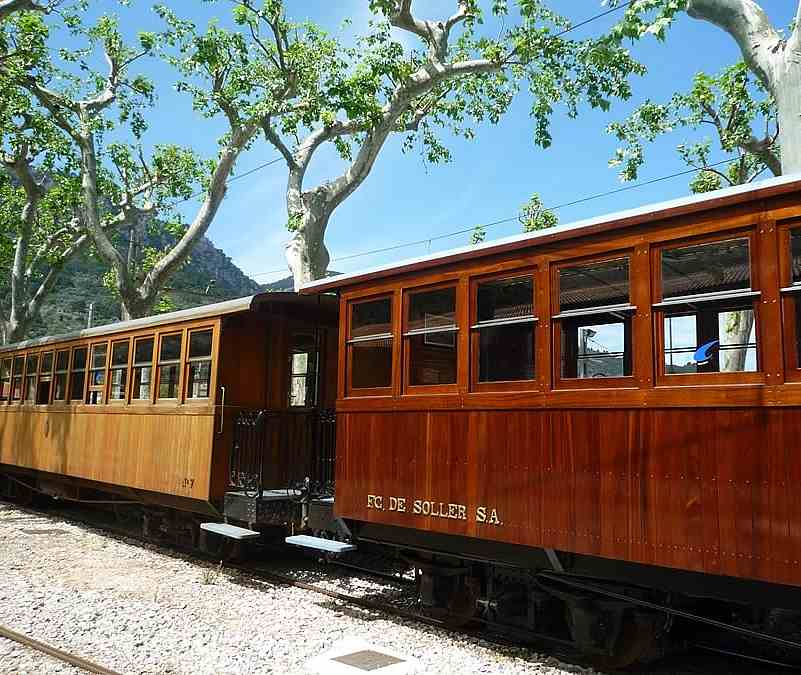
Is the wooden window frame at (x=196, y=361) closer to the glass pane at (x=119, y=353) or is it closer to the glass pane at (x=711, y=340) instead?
the glass pane at (x=119, y=353)

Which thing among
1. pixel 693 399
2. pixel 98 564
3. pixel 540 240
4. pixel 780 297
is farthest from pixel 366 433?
pixel 98 564

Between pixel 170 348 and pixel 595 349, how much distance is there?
6.42 metres

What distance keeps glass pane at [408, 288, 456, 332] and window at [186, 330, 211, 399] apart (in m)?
3.59

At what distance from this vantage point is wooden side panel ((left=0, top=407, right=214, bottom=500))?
31.0ft

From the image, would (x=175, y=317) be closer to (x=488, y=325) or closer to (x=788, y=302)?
(x=488, y=325)

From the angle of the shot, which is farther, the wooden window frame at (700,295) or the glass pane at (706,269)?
the glass pane at (706,269)

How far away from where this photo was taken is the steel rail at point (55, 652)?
5.36m

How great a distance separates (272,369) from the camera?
32.2 ft

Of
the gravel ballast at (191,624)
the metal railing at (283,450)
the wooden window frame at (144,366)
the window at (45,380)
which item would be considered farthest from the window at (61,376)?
the metal railing at (283,450)

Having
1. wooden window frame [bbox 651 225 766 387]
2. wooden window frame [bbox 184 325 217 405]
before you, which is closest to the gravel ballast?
wooden window frame [bbox 184 325 217 405]

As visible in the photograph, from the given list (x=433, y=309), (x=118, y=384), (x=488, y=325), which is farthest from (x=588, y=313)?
(x=118, y=384)

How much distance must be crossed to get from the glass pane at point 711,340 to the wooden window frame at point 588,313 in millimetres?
224

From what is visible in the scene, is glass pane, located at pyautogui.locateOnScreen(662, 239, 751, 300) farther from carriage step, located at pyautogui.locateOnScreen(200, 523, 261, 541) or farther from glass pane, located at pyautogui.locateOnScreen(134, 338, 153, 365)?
glass pane, located at pyautogui.locateOnScreen(134, 338, 153, 365)

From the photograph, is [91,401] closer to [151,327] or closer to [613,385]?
[151,327]
